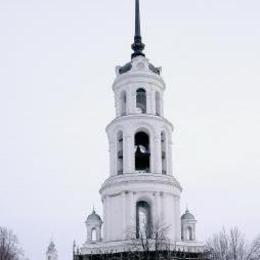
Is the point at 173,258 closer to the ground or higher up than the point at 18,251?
closer to the ground

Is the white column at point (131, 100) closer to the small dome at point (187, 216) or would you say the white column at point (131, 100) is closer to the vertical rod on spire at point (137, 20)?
the vertical rod on spire at point (137, 20)

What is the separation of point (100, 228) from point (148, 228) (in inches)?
230

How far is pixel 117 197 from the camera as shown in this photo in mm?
39406

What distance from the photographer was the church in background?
1489 inches

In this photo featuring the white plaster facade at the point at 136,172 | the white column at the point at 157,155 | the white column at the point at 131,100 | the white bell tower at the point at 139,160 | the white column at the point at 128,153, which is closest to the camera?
the white plaster facade at the point at 136,172

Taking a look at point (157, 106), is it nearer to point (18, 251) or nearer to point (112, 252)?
point (112, 252)

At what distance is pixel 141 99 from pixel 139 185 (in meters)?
7.04

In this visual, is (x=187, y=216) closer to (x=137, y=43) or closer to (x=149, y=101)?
(x=149, y=101)

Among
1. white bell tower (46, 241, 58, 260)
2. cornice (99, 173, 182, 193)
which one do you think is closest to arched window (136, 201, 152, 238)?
cornice (99, 173, 182, 193)

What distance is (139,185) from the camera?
38.9 meters

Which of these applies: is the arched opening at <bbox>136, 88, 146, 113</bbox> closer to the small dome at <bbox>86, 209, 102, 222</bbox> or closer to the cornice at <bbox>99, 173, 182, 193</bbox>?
the cornice at <bbox>99, 173, 182, 193</bbox>

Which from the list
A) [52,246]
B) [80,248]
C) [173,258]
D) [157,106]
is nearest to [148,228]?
[173,258]

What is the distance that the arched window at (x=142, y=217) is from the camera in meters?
A: 38.1

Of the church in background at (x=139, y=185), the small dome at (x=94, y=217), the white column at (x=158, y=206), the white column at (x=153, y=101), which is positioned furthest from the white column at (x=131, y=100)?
the small dome at (x=94, y=217)
